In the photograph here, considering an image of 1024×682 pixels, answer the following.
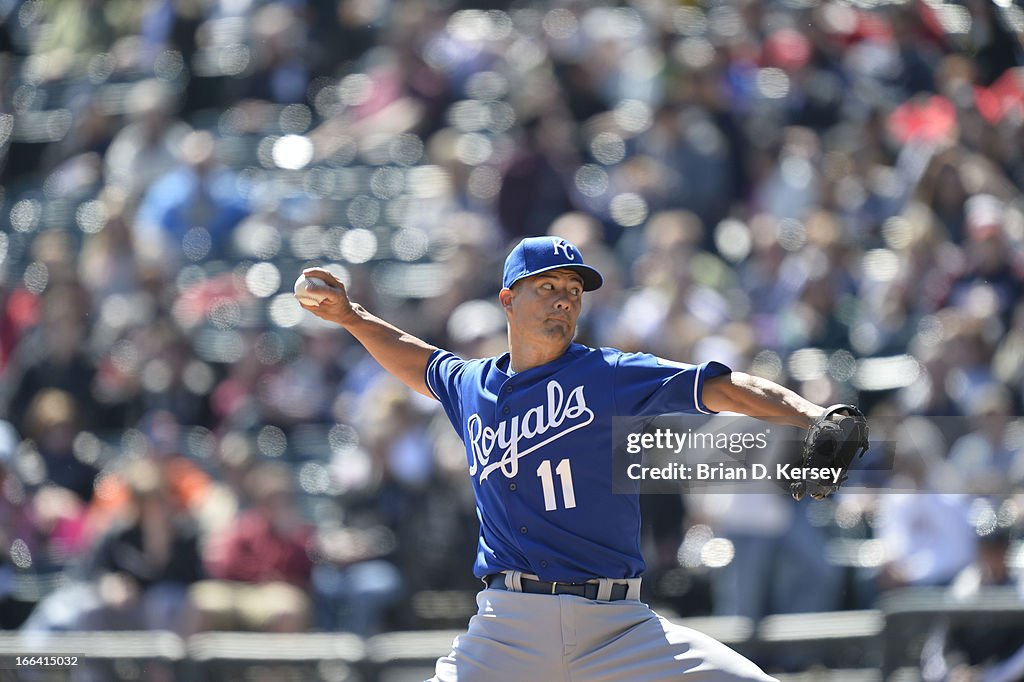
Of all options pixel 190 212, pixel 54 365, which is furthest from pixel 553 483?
pixel 190 212

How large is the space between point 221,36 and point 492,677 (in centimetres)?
805

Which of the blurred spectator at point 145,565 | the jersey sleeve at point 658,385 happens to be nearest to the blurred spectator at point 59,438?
the blurred spectator at point 145,565

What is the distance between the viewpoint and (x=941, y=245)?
27.3ft

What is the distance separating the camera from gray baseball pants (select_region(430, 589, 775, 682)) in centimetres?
400

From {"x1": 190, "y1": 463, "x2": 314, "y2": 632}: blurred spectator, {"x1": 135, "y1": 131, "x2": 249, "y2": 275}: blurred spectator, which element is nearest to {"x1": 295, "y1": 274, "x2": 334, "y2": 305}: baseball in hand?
{"x1": 190, "y1": 463, "x2": 314, "y2": 632}: blurred spectator

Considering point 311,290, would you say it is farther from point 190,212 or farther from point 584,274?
point 190,212

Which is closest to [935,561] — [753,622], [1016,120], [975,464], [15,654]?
[975,464]

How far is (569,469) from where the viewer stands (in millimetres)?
4203

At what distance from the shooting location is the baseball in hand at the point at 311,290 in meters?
4.79

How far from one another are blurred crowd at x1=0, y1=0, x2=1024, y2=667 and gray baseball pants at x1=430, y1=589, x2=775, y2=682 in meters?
3.12

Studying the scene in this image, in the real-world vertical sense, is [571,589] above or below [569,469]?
below

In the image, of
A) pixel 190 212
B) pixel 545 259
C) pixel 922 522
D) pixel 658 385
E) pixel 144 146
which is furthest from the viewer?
pixel 144 146

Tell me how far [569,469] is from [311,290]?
112cm

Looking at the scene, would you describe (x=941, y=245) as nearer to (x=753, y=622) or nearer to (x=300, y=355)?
(x=753, y=622)
